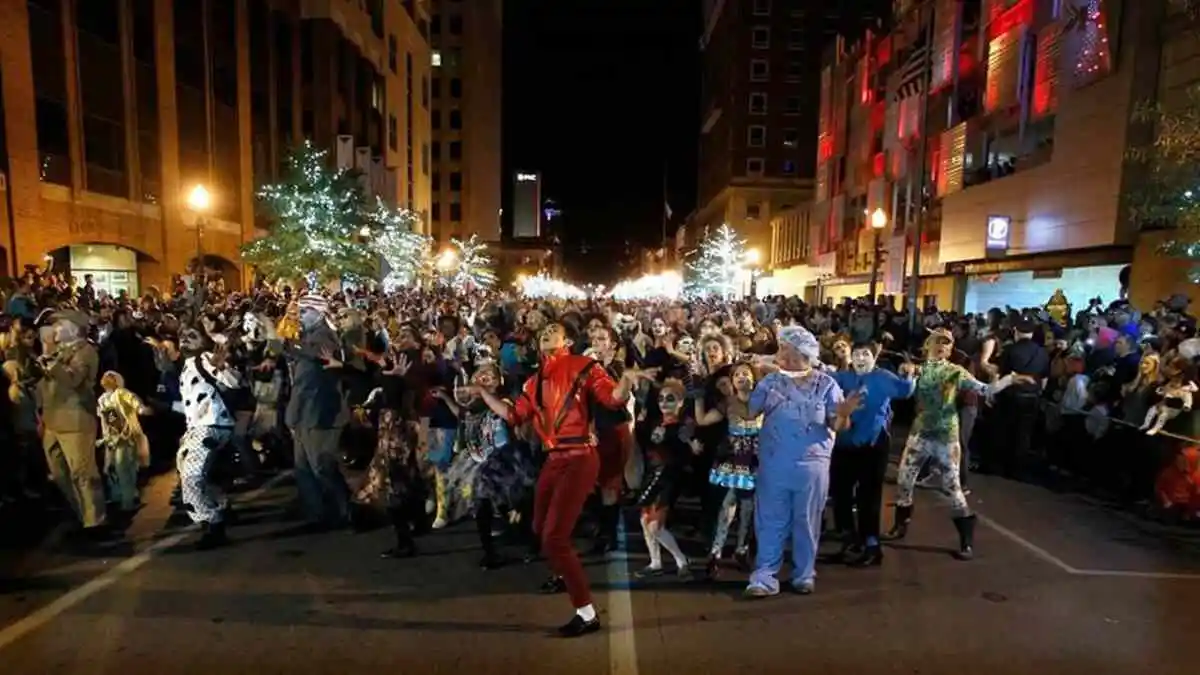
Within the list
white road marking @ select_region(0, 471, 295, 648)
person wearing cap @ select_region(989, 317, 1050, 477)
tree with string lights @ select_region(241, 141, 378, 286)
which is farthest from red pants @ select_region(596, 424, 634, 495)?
tree with string lights @ select_region(241, 141, 378, 286)

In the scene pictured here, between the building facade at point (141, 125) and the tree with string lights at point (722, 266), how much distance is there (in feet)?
96.9

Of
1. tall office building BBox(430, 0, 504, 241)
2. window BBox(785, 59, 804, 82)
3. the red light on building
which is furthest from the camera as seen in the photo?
tall office building BBox(430, 0, 504, 241)

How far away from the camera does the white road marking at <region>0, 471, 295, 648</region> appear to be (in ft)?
16.3

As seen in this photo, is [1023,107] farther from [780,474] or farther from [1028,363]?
[780,474]

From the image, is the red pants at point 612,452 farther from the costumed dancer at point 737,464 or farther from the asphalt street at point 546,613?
the asphalt street at point 546,613

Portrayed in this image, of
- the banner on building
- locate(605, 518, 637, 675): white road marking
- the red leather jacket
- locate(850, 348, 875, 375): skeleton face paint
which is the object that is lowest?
locate(605, 518, 637, 675): white road marking

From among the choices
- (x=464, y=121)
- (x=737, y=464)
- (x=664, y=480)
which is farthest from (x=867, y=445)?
(x=464, y=121)

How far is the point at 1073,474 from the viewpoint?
9781 mm

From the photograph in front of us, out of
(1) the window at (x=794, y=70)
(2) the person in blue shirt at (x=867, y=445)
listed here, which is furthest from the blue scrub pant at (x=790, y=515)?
(1) the window at (x=794, y=70)

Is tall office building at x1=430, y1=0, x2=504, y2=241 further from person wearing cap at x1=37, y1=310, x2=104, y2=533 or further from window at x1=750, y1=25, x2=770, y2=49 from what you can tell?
person wearing cap at x1=37, y1=310, x2=104, y2=533

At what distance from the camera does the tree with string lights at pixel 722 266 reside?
56.0m

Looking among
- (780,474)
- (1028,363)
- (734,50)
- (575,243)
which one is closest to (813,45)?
(734,50)

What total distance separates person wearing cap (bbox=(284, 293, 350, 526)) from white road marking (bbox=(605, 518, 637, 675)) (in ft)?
8.52

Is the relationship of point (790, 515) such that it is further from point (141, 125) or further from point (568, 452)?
point (141, 125)
